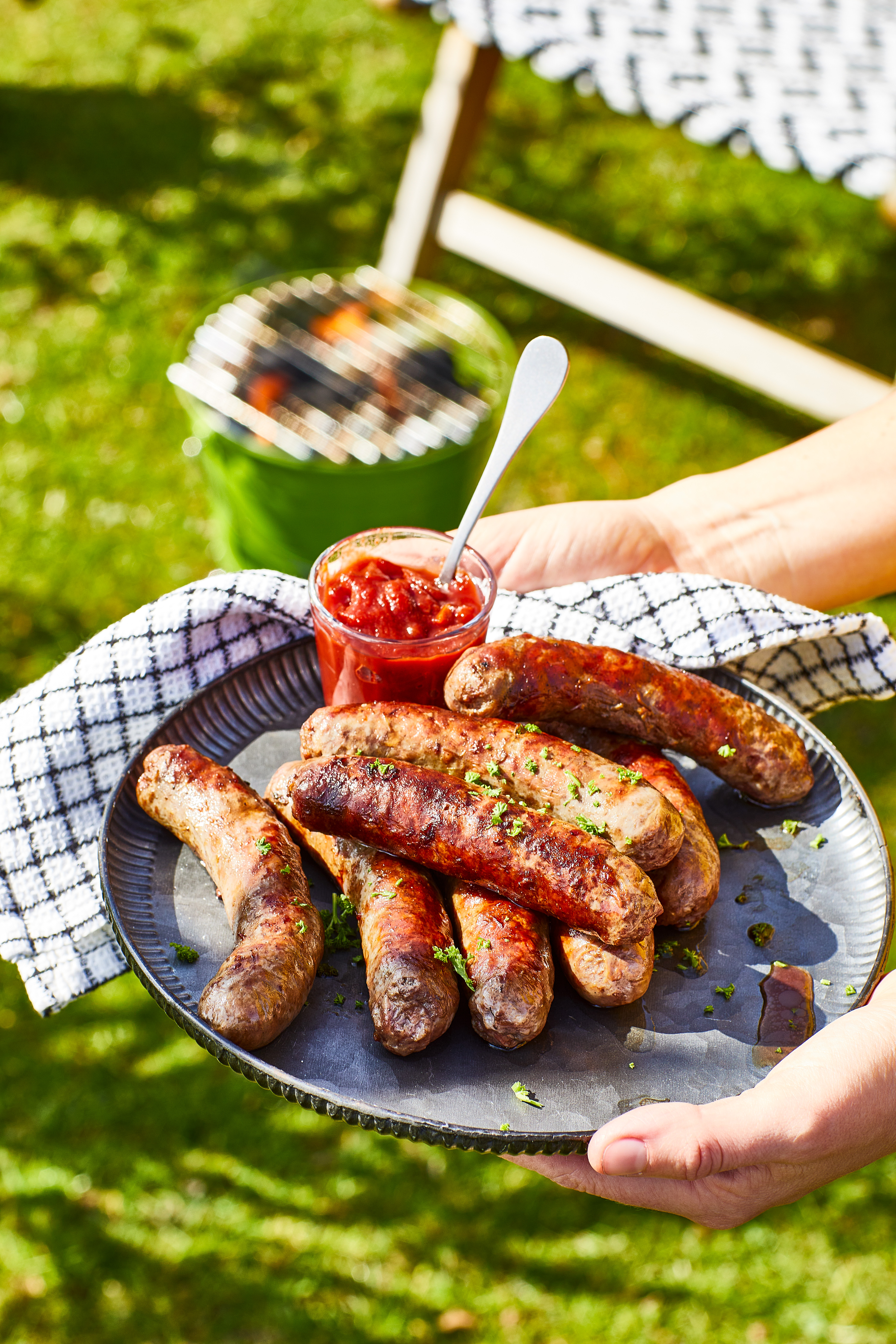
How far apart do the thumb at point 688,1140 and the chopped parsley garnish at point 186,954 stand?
86 cm

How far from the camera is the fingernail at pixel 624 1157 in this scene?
1917mm

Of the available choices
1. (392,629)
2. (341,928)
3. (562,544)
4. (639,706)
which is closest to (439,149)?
(562,544)

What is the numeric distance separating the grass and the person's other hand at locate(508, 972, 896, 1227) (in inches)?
62.0

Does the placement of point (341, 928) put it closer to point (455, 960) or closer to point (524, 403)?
point (455, 960)

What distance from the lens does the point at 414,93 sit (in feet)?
28.4

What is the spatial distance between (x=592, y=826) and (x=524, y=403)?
3.36 feet

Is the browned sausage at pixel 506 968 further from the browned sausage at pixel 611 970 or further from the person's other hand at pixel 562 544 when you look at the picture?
the person's other hand at pixel 562 544

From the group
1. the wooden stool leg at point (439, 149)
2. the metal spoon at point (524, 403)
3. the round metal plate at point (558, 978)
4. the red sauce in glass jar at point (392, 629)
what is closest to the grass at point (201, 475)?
the wooden stool leg at point (439, 149)

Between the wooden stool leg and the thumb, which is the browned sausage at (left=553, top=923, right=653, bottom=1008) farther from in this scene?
the wooden stool leg

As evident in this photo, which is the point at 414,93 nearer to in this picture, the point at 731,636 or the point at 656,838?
the point at 731,636

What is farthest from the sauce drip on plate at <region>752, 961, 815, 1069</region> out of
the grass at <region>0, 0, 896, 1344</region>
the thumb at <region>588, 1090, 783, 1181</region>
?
the grass at <region>0, 0, 896, 1344</region>

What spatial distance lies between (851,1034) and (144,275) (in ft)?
21.7

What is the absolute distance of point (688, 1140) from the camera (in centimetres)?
197

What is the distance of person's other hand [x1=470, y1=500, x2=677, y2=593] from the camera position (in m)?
3.28
